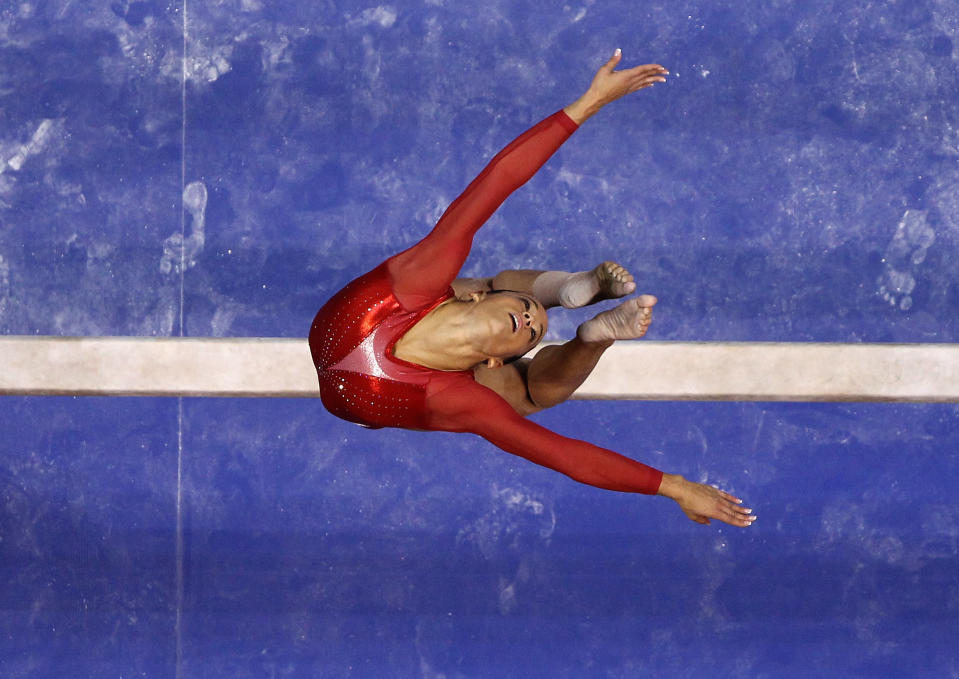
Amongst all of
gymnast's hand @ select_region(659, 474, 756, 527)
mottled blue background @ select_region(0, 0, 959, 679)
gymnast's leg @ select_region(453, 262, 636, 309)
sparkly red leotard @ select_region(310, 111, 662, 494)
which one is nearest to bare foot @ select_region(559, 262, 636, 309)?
gymnast's leg @ select_region(453, 262, 636, 309)

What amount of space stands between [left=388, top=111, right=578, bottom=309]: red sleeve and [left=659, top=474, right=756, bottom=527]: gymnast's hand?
2.07 ft

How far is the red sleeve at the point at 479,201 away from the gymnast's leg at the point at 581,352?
1.08 ft

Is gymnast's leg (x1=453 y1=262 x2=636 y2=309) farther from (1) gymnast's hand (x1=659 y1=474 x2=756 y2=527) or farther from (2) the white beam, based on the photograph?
(1) gymnast's hand (x1=659 y1=474 x2=756 y2=527)

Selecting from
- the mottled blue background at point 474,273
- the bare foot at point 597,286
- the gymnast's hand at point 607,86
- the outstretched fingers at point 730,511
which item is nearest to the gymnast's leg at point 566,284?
the bare foot at point 597,286

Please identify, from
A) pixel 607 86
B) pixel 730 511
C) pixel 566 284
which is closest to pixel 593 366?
pixel 566 284

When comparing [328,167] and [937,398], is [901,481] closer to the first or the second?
[937,398]

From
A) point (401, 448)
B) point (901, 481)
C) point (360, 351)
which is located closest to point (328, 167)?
point (401, 448)

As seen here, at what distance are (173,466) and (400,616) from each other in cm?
92

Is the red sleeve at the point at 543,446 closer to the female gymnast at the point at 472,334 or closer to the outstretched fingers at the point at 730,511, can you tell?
the female gymnast at the point at 472,334

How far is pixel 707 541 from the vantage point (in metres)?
3.12

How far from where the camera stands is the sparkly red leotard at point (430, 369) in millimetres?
1842

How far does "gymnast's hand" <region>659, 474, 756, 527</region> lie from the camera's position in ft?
6.26

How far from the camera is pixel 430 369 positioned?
77.3 inches

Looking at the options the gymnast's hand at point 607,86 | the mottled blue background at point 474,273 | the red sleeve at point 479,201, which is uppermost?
the gymnast's hand at point 607,86
